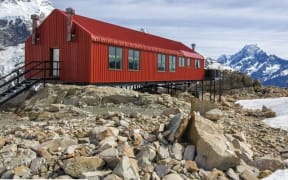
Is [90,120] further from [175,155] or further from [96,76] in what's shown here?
[96,76]

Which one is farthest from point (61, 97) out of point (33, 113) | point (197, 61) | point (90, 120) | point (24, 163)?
point (197, 61)

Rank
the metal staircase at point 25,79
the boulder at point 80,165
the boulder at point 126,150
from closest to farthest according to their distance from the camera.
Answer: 1. the boulder at point 80,165
2. the boulder at point 126,150
3. the metal staircase at point 25,79

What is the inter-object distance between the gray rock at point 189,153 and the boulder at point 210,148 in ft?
0.42

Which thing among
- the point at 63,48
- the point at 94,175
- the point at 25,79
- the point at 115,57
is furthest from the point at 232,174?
the point at 25,79

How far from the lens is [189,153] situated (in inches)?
452

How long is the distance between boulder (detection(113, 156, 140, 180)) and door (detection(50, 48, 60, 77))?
15.5 metres

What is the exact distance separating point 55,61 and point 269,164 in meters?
16.4

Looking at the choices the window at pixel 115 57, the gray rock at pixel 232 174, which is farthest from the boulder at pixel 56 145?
the window at pixel 115 57

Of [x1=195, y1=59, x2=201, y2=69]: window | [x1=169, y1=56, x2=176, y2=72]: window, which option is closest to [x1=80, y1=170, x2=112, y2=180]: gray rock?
[x1=169, y1=56, x2=176, y2=72]: window

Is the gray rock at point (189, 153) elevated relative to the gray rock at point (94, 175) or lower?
elevated

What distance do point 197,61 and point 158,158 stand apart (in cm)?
3264

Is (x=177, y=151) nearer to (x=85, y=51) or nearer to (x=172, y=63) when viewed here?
(x=85, y=51)

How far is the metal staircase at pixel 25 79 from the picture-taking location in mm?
20969

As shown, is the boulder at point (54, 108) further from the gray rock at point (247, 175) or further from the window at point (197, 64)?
the window at point (197, 64)
